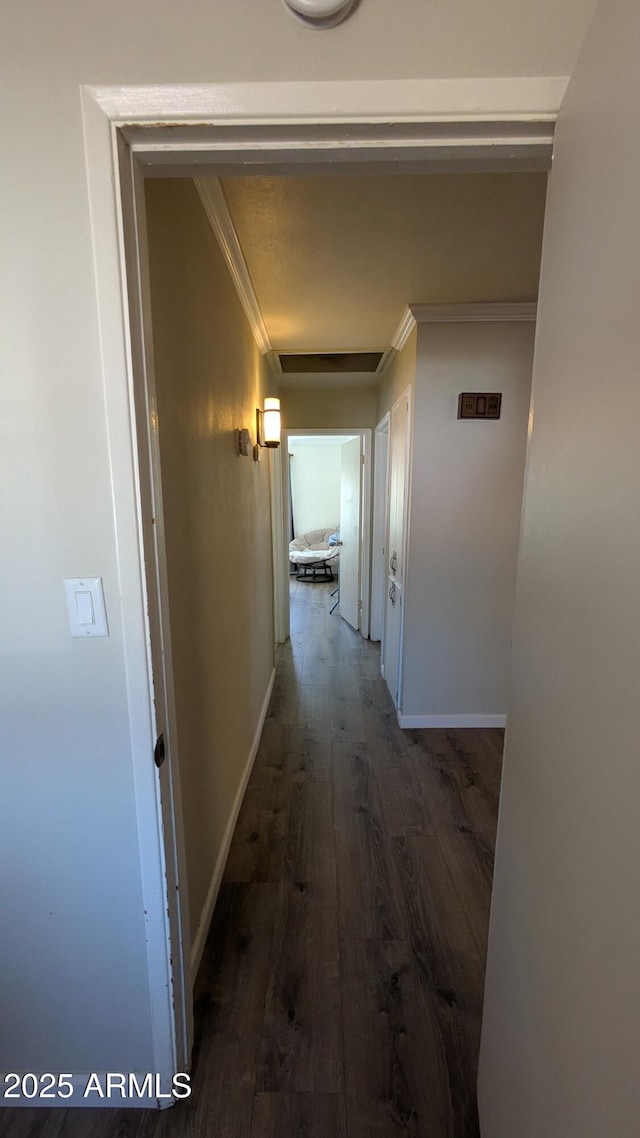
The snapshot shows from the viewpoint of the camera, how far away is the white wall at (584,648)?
49 centimetres

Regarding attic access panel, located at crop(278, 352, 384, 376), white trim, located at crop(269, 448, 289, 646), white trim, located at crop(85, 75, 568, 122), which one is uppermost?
attic access panel, located at crop(278, 352, 384, 376)

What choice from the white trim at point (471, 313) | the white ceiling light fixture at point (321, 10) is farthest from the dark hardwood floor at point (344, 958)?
the white trim at point (471, 313)

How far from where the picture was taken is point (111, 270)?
750 mm

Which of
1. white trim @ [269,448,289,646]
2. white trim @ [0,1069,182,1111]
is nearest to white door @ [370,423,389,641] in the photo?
white trim @ [269,448,289,646]

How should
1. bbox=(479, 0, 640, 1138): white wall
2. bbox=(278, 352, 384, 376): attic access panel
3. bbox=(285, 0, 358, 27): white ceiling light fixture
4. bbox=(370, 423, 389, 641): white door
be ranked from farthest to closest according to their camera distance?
bbox=(370, 423, 389, 641): white door, bbox=(278, 352, 384, 376): attic access panel, bbox=(285, 0, 358, 27): white ceiling light fixture, bbox=(479, 0, 640, 1138): white wall

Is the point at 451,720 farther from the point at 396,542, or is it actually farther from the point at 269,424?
the point at 269,424

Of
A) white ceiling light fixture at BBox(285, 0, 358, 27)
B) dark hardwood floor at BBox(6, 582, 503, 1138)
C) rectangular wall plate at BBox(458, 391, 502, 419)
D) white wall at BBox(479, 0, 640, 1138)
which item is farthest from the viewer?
rectangular wall plate at BBox(458, 391, 502, 419)

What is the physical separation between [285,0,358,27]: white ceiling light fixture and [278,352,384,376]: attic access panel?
2538 mm

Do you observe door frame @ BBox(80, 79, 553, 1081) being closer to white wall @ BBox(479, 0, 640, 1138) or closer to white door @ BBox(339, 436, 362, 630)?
white wall @ BBox(479, 0, 640, 1138)

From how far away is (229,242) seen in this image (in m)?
1.64

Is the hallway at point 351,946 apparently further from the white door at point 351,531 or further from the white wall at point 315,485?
the white wall at point 315,485

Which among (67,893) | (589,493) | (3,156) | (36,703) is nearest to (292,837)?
(67,893)

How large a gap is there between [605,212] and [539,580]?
51 centimetres

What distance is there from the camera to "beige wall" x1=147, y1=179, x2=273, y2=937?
1114 millimetres
